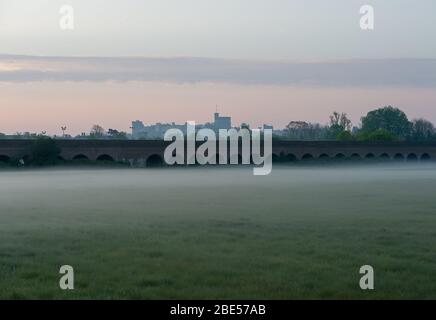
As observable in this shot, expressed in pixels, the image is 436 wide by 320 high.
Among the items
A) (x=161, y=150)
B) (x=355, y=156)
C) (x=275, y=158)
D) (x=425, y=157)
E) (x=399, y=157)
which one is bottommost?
(x=425, y=157)

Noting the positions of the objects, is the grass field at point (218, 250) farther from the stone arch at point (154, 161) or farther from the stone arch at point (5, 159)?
the stone arch at point (154, 161)

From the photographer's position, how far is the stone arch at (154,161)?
80.2 meters

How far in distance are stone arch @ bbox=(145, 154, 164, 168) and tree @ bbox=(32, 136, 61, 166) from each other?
1142 cm

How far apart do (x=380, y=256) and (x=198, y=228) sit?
5.78 metres

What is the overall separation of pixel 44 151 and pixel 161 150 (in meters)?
13.7

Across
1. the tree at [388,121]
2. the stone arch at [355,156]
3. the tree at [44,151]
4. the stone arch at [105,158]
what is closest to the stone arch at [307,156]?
the stone arch at [355,156]

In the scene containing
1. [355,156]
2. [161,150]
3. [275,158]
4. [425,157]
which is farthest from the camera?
[425,157]

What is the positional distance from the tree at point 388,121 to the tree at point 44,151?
4739 inches

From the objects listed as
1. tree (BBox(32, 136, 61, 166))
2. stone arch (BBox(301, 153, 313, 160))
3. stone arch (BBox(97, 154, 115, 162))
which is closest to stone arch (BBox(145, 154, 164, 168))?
stone arch (BBox(97, 154, 115, 162))

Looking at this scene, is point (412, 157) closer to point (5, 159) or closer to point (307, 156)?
point (307, 156)

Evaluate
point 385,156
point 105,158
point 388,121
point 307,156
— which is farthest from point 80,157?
point 388,121

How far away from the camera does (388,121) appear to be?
18362cm

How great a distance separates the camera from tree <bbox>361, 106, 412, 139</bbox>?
595ft
